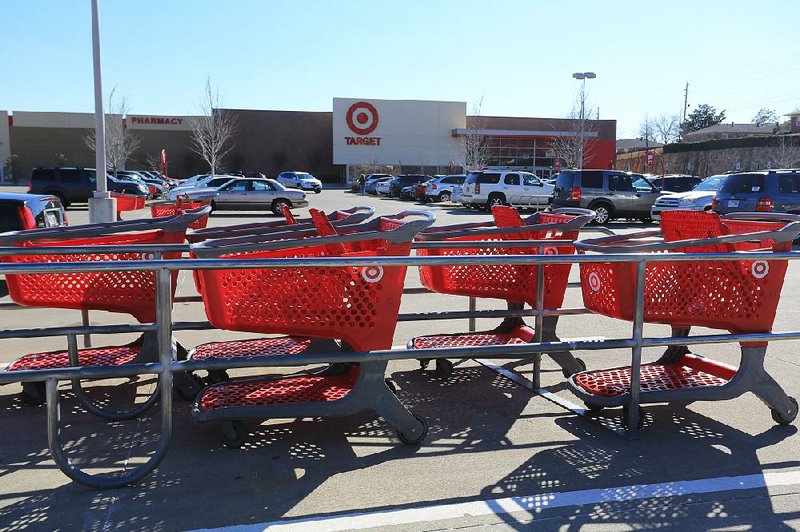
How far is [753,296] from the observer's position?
184 inches

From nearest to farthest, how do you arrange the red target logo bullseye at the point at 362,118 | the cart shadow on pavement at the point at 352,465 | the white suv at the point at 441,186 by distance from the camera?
the cart shadow on pavement at the point at 352,465 < the white suv at the point at 441,186 < the red target logo bullseye at the point at 362,118

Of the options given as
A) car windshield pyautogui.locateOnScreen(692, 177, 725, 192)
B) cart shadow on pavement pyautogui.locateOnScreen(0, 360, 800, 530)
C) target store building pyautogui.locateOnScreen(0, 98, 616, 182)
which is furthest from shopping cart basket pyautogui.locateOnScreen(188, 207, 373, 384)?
target store building pyautogui.locateOnScreen(0, 98, 616, 182)

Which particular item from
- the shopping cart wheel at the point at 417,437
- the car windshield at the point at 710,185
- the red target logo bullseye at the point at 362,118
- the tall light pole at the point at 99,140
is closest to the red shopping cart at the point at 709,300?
the shopping cart wheel at the point at 417,437

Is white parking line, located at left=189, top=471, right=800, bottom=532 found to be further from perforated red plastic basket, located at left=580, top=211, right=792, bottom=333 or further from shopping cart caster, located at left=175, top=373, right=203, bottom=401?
shopping cart caster, located at left=175, top=373, right=203, bottom=401

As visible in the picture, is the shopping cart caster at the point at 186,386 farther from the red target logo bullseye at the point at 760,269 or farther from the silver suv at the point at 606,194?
the silver suv at the point at 606,194

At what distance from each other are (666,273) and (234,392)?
2.86 m

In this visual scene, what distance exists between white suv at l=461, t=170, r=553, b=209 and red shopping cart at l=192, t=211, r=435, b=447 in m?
28.2

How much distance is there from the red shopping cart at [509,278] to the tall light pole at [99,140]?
12.7 meters

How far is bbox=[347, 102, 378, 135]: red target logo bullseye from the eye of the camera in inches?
2562

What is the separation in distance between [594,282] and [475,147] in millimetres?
56976

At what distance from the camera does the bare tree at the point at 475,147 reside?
6125 cm

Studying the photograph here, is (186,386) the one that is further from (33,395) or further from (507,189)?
(507,189)

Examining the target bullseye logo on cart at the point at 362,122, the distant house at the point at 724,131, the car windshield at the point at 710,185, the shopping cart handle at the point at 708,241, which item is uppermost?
the distant house at the point at 724,131

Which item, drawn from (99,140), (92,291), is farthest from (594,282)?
(99,140)
